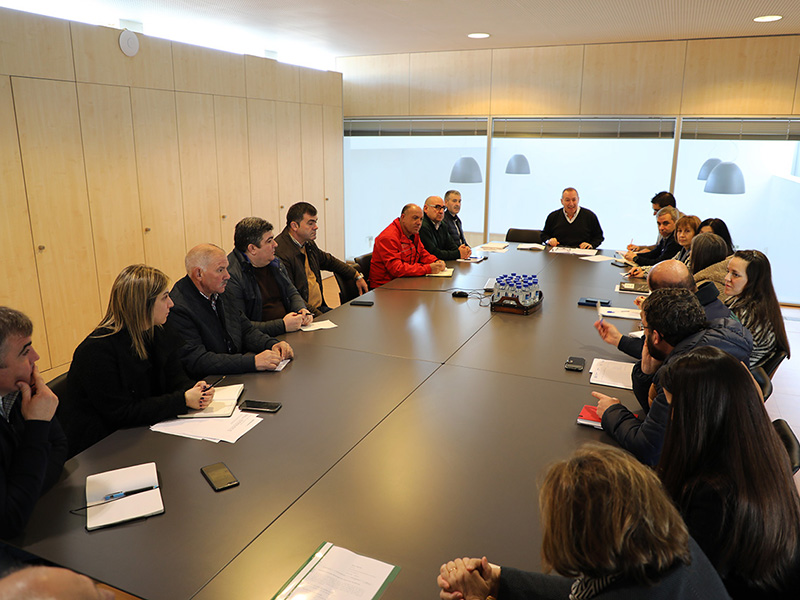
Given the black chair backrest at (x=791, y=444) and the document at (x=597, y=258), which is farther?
the document at (x=597, y=258)

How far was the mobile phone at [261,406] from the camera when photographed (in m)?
2.34

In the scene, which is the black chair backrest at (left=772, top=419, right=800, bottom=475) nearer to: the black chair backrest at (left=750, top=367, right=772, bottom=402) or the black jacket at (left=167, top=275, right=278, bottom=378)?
the black chair backrest at (left=750, top=367, right=772, bottom=402)

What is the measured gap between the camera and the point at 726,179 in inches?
273

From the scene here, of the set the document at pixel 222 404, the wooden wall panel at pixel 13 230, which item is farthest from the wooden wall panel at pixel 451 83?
the document at pixel 222 404

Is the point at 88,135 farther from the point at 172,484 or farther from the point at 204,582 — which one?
the point at 204,582

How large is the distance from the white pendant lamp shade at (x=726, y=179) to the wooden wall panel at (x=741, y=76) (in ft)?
2.04

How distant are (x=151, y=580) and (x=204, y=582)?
13cm

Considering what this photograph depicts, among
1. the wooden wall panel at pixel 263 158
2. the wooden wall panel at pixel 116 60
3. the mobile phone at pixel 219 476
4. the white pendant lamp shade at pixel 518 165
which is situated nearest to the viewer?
the mobile phone at pixel 219 476

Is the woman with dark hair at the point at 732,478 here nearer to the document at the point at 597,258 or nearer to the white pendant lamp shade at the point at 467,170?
the document at the point at 597,258

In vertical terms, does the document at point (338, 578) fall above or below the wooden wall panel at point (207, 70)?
below

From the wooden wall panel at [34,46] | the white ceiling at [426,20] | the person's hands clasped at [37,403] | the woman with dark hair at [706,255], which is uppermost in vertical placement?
the white ceiling at [426,20]

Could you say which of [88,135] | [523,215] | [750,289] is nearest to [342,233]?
[523,215]

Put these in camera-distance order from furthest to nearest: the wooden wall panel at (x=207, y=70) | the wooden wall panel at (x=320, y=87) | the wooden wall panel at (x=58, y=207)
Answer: the wooden wall panel at (x=320, y=87), the wooden wall panel at (x=207, y=70), the wooden wall panel at (x=58, y=207)

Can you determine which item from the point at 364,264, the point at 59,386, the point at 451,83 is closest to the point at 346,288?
the point at 364,264
